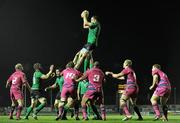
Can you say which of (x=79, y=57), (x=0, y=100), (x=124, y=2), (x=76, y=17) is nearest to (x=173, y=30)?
(x=124, y=2)

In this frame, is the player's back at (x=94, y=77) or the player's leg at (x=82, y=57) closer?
the player's back at (x=94, y=77)

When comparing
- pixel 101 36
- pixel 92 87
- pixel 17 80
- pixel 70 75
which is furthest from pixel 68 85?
pixel 101 36

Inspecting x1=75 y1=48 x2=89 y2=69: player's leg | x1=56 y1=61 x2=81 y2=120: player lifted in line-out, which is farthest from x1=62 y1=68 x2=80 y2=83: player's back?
x1=75 y1=48 x2=89 y2=69: player's leg

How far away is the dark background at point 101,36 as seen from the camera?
35.2m

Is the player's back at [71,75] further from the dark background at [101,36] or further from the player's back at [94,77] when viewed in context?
the dark background at [101,36]

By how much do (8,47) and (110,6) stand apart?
29.0ft

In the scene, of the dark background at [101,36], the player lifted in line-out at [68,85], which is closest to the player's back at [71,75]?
the player lifted in line-out at [68,85]

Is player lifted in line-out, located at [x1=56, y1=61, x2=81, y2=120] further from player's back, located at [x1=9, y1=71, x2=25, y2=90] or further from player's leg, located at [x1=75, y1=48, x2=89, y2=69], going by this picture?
player's back, located at [x1=9, y1=71, x2=25, y2=90]

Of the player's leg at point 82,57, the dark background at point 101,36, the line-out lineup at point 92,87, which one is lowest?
the line-out lineup at point 92,87

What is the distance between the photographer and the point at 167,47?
38.1m

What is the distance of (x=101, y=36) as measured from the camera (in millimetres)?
37531

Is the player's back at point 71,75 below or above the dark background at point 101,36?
below

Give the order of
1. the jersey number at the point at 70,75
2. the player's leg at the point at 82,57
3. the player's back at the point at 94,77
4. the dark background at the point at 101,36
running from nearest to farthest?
the player's back at the point at 94,77
the jersey number at the point at 70,75
the player's leg at the point at 82,57
the dark background at the point at 101,36

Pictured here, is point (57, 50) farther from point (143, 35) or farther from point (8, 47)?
point (143, 35)
